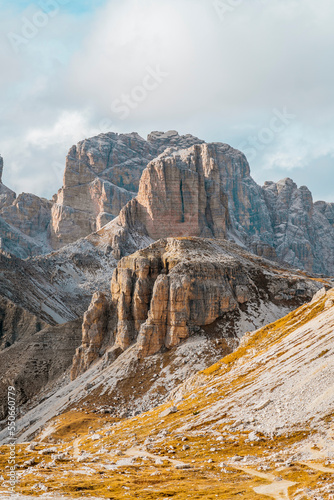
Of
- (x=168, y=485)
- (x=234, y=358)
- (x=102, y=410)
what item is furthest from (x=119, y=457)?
(x=102, y=410)

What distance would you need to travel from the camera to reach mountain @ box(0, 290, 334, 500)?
42.6m

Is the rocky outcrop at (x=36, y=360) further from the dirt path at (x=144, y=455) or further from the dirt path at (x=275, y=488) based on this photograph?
the dirt path at (x=275, y=488)

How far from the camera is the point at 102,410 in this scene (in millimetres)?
114000

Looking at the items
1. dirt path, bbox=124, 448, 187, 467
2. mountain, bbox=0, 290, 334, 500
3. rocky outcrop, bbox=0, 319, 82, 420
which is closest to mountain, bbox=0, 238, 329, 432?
rocky outcrop, bbox=0, 319, 82, 420

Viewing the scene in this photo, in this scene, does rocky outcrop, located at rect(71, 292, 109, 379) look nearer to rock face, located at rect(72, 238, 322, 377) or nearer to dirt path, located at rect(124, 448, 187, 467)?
rock face, located at rect(72, 238, 322, 377)

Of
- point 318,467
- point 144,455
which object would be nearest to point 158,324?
point 144,455

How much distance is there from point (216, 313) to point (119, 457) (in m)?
79.9

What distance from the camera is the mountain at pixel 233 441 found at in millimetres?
42562

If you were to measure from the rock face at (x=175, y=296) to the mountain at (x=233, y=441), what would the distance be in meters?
35.6

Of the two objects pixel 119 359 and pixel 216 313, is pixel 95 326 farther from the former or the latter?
pixel 216 313

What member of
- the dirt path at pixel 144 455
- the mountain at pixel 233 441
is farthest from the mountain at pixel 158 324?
the dirt path at pixel 144 455

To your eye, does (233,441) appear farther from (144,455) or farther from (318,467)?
(318,467)

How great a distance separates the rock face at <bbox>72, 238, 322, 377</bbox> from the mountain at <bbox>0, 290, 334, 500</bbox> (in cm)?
3555

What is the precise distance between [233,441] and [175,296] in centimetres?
7886
